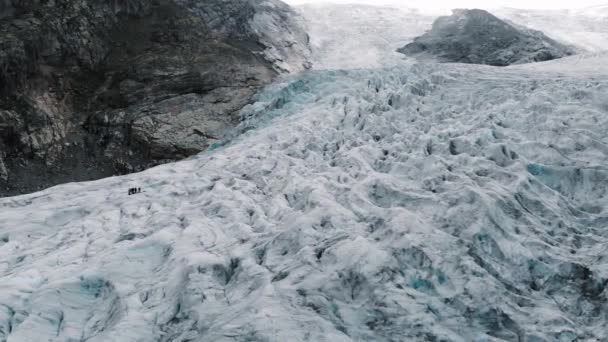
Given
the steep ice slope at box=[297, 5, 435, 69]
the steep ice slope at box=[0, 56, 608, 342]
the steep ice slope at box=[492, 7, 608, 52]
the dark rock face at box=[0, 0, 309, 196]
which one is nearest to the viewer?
the steep ice slope at box=[0, 56, 608, 342]

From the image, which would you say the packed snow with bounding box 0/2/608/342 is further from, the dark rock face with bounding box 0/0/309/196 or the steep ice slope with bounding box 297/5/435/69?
the steep ice slope with bounding box 297/5/435/69

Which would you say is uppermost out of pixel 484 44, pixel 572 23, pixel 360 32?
pixel 572 23

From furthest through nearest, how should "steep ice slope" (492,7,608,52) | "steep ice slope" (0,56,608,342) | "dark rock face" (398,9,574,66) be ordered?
1. "steep ice slope" (492,7,608,52)
2. "dark rock face" (398,9,574,66)
3. "steep ice slope" (0,56,608,342)

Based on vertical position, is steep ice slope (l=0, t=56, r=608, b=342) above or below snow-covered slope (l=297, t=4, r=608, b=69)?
below

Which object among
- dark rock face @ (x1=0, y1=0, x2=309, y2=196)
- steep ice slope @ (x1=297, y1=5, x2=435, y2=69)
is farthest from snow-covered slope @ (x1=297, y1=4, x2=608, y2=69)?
dark rock face @ (x1=0, y1=0, x2=309, y2=196)

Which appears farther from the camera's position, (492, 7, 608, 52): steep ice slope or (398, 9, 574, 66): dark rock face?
(492, 7, 608, 52): steep ice slope

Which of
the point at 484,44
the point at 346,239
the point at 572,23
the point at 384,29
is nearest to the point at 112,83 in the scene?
the point at 346,239

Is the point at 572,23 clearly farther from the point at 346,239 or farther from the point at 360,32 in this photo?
the point at 346,239
